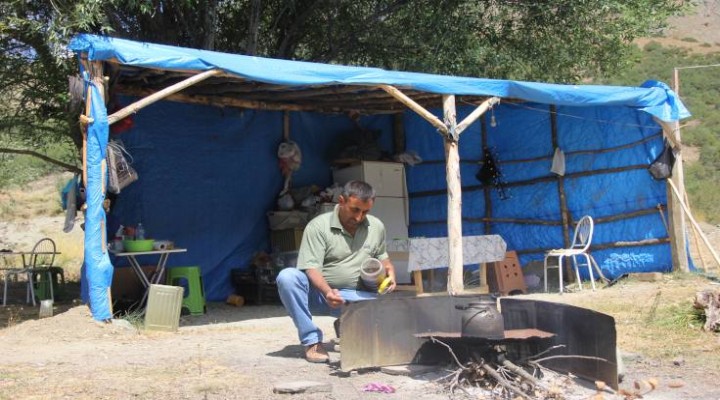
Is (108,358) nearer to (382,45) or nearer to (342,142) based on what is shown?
(342,142)

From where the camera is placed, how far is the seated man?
4779mm

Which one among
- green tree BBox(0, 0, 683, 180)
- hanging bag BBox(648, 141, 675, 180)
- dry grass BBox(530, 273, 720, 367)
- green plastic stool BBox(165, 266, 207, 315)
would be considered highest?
green tree BBox(0, 0, 683, 180)

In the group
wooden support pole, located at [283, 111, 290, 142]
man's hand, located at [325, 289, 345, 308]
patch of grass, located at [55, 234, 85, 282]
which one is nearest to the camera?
man's hand, located at [325, 289, 345, 308]

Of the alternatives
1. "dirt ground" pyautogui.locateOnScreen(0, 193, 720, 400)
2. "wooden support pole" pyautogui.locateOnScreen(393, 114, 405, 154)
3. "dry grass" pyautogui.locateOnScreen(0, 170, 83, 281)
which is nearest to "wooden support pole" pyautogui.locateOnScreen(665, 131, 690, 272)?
"dirt ground" pyautogui.locateOnScreen(0, 193, 720, 400)

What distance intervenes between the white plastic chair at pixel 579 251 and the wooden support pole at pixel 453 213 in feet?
5.43

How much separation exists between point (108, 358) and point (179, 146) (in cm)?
452

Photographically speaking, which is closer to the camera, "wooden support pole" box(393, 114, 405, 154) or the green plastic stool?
the green plastic stool

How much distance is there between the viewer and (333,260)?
4.92 metres

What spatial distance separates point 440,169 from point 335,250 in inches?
246

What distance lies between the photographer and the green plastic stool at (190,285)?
834cm

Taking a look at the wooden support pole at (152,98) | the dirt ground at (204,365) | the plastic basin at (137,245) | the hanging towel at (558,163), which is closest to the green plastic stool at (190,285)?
the plastic basin at (137,245)

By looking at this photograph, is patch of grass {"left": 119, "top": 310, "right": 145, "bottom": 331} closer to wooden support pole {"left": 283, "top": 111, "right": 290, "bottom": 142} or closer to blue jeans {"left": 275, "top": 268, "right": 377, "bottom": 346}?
blue jeans {"left": 275, "top": 268, "right": 377, "bottom": 346}

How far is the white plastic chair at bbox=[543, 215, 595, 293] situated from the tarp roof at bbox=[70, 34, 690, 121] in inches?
61.1

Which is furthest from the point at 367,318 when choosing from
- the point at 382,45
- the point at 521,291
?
the point at 382,45
